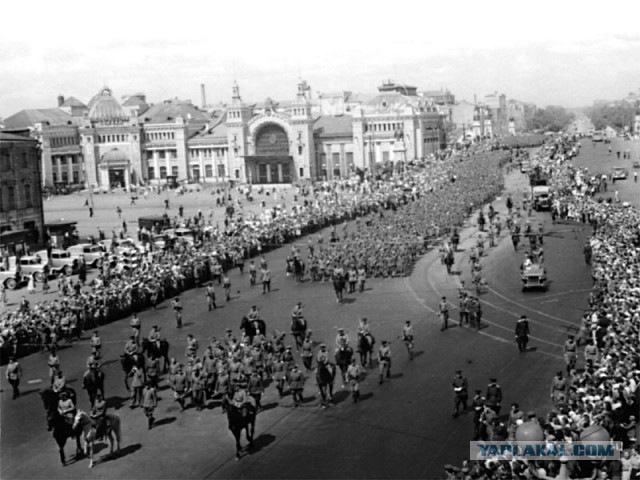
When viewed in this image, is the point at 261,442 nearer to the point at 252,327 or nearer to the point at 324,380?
the point at 324,380

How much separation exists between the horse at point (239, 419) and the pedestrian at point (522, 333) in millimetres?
9295

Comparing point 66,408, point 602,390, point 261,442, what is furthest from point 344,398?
point 66,408

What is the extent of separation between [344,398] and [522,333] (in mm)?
6014

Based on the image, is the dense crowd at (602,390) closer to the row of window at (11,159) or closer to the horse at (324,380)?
the horse at (324,380)

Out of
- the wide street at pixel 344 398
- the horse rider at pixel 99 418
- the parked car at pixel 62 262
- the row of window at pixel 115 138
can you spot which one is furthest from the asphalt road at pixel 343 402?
the row of window at pixel 115 138

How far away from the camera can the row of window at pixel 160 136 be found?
114m

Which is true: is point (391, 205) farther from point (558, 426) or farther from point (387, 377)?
point (558, 426)

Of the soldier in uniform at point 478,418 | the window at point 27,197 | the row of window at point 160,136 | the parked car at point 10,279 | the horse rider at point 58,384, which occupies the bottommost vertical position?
the soldier in uniform at point 478,418

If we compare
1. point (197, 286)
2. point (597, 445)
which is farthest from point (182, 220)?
point (597, 445)

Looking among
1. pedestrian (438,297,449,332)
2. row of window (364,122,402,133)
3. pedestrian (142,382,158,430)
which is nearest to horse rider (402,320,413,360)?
pedestrian (438,297,449,332)

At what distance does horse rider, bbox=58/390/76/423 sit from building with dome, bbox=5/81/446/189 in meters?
87.0

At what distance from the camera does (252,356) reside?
20609mm

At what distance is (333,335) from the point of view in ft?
86.5

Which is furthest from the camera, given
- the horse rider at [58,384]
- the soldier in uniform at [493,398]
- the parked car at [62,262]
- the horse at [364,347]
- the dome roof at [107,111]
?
the dome roof at [107,111]
